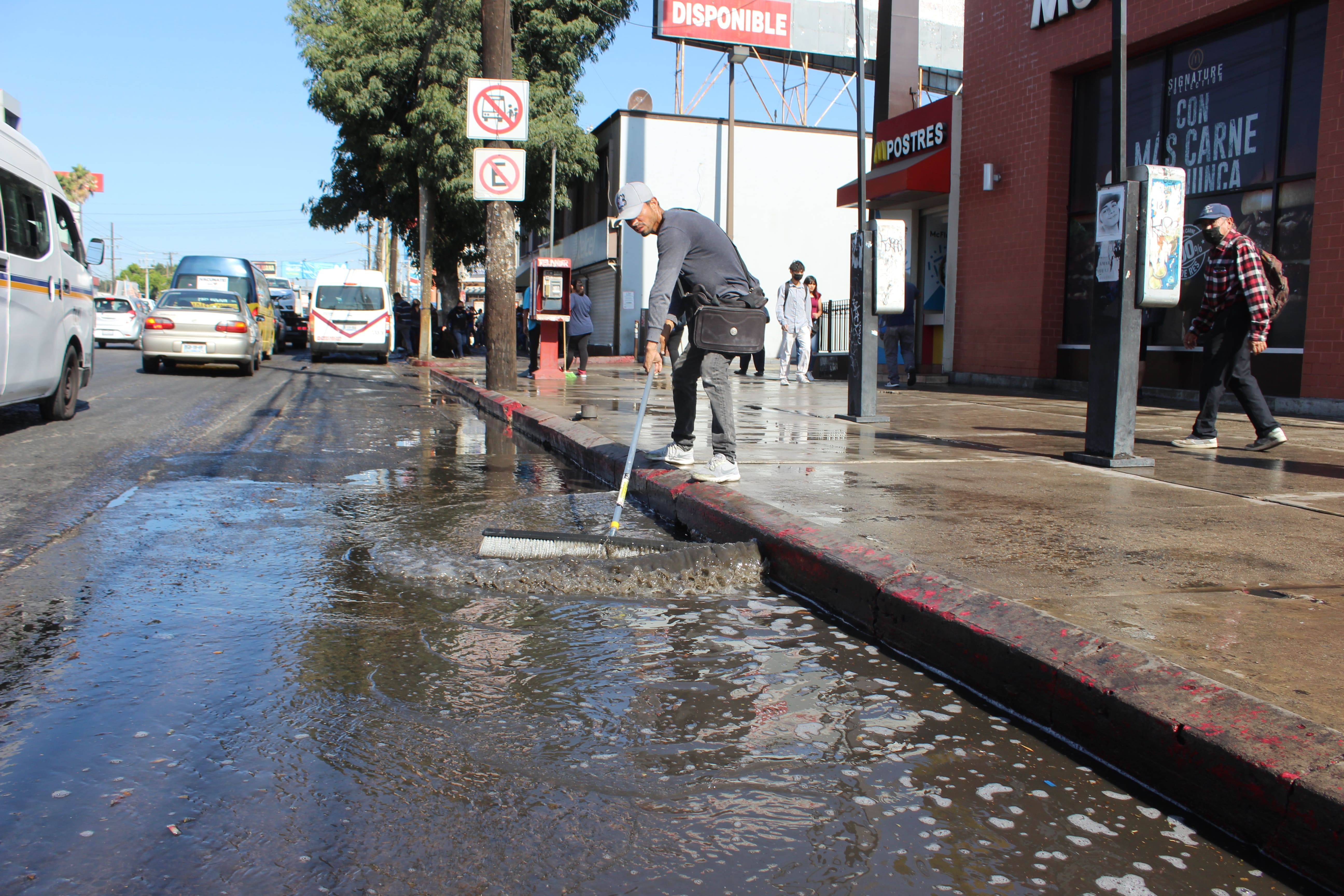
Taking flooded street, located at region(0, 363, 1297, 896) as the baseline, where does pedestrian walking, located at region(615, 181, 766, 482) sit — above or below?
above

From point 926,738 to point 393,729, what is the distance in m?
1.35

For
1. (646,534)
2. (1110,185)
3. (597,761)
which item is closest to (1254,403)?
(1110,185)

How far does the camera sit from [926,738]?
2592 millimetres

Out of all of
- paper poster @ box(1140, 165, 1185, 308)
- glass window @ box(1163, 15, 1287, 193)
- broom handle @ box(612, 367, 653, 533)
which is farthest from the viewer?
glass window @ box(1163, 15, 1287, 193)

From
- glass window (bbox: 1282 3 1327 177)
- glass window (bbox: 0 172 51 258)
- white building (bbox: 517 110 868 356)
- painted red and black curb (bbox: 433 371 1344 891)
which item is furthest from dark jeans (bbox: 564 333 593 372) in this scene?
painted red and black curb (bbox: 433 371 1344 891)

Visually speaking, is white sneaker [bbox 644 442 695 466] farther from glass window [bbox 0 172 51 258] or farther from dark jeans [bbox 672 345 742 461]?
glass window [bbox 0 172 51 258]

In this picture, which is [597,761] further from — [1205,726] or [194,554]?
[194,554]

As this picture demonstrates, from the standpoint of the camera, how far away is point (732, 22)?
30422mm

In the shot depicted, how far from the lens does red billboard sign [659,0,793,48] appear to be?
97.7ft

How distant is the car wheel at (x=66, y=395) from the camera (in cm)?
912

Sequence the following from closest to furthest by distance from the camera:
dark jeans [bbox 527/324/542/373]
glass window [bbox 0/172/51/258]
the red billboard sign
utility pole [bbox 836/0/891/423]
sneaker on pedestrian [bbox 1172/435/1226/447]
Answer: sneaker on pedestrian [bbox 1172/435/1226/447] < glass window [bbox 0/172/51/258] < utility pole [bbox 836/0/891/423] < dark jeans [bbox 527/324/542/373] < the red billboard sign

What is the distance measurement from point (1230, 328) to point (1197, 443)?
2.69 ft

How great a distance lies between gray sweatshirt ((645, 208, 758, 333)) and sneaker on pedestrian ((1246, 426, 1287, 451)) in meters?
3.85

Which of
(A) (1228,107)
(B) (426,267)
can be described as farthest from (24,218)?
(B) (426,267)
